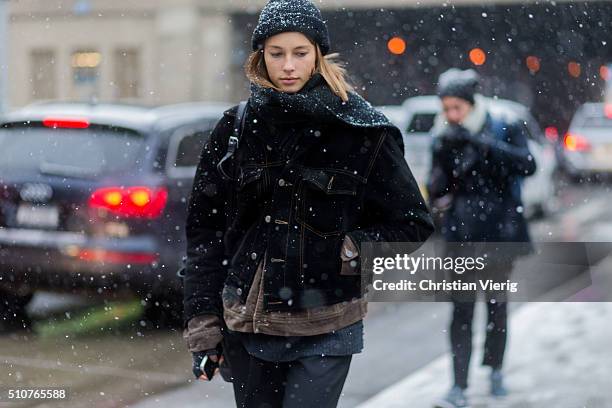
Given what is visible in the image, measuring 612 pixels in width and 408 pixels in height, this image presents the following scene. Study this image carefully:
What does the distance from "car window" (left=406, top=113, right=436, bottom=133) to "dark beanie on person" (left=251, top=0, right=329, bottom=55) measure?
690 cm

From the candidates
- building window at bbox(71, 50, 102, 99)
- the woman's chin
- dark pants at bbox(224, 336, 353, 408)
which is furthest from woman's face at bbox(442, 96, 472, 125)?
building window at bbox(71, 50, 102, 99)

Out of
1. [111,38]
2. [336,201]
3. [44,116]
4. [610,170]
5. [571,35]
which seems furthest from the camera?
[610,170]

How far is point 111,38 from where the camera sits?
1427cm

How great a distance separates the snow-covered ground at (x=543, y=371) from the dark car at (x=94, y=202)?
1.89m

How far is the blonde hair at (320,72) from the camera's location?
298 cm

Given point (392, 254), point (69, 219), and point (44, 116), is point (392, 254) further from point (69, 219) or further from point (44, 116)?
point (44, 116)

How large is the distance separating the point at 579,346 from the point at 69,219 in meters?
3.27

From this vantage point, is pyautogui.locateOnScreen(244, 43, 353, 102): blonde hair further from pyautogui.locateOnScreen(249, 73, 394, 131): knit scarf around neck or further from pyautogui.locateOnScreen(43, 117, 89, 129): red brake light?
pyautogui.locateOnScreen(43, 117, 89, 129): red brake light

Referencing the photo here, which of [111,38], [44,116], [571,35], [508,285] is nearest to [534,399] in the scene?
[508,285]

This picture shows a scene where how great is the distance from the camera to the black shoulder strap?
3003 millimetres

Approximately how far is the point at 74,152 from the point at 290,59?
12.6 ft

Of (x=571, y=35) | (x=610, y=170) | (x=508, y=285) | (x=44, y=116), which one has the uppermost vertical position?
(x=571, y=35)

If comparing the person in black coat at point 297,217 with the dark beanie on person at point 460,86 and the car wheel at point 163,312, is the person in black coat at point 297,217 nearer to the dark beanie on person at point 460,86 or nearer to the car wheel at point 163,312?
the dark beanie on person at point 460,86

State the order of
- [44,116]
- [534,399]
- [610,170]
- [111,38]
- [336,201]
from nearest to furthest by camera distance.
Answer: [336,201] → [534,399] → [44,116] → [111,38] → [610,170]
